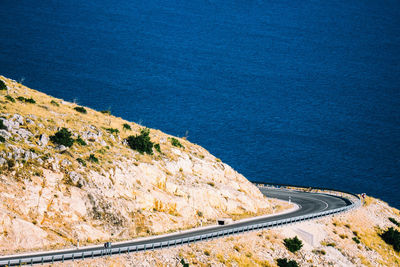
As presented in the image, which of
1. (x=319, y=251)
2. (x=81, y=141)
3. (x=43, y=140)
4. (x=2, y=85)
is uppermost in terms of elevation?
(x=2, y=85)

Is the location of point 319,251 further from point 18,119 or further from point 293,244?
point 18,119

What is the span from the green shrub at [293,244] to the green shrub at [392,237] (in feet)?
60.9

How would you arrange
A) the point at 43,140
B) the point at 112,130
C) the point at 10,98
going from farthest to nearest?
1. the point at 112,130
2. the point at 10,98
3. the point at 43,140

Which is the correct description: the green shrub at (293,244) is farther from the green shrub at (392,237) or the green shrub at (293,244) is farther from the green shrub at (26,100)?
the green shrub at (26,100)

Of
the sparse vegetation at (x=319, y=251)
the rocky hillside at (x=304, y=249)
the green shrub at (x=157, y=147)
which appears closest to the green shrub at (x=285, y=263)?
the rocky hillside at (x=304, y=249)

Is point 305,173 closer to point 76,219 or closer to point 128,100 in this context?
point 128,100

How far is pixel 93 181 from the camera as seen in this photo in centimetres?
5066

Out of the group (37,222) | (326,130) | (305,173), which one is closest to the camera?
(37,222)

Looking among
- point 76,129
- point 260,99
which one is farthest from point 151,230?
point 260,99

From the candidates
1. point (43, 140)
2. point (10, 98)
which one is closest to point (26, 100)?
point (10, 98)

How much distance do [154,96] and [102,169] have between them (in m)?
125

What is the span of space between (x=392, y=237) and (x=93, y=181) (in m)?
43.2

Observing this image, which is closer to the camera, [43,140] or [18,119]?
[43,140]

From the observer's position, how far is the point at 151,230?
2035 inches
